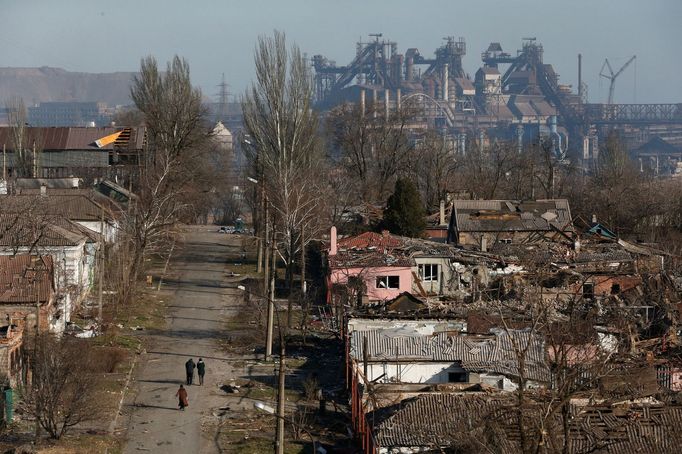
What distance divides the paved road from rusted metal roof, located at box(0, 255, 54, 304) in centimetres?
240

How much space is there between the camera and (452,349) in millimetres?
20922

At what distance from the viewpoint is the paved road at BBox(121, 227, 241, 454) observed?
60.2 feet

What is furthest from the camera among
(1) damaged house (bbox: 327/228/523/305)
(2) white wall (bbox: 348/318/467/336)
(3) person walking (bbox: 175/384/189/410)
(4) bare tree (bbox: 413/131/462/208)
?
(4) bare tree (bbox: 413/131/462/208)

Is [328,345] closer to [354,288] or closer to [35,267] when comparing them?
[354,288]

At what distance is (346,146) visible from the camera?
175 ft

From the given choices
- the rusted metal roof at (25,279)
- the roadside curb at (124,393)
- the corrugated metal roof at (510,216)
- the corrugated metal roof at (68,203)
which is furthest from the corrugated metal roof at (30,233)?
the corrugated metal roof at (510,216)

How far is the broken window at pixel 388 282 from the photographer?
96.5 ft

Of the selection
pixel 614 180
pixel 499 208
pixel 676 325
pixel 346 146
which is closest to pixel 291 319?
pixel 676 325

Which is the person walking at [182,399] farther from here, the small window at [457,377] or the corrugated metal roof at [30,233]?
the corrugated metal roof at [30,233]

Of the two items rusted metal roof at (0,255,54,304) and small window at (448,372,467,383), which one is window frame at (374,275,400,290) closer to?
rusted metal roof at (0,255,54,304)

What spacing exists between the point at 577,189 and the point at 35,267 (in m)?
40.3

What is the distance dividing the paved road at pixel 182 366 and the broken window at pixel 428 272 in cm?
485

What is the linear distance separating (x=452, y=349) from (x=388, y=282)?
8.60 meters

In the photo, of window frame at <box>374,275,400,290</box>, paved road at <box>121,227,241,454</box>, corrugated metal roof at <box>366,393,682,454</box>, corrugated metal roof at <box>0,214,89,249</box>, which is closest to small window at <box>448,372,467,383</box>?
corrugated metal roof at <box>366,393,682,454</box>
